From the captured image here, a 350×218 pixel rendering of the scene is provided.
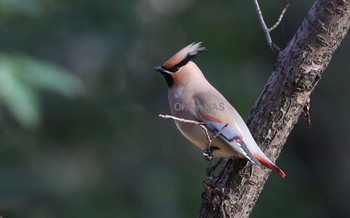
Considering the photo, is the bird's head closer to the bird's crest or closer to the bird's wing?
the bird's crest

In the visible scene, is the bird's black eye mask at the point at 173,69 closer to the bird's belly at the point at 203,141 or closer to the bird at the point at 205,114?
the bird at the point at 205,114

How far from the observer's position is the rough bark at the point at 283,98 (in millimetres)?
3182

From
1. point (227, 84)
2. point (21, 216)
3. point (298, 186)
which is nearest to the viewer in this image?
point (21, 216)

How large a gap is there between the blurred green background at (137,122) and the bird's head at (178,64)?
3779 millimetres

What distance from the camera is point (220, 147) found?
11.2 ft

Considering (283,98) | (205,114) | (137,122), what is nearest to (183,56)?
(205,114)

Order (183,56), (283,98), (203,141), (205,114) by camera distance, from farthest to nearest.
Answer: (183,56)
(205,114)
(203,141)
(283,98)

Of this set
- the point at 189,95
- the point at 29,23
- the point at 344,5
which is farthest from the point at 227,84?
the point at 344,5

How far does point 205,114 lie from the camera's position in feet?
11.5

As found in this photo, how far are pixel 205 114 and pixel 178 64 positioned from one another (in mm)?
328

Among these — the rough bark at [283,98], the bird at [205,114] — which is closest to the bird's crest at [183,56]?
the bird at [205,114]

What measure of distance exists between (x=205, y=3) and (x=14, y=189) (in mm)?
2741

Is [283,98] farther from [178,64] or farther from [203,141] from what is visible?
[178,64]

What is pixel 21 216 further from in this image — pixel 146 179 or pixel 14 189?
pixel 146 179
